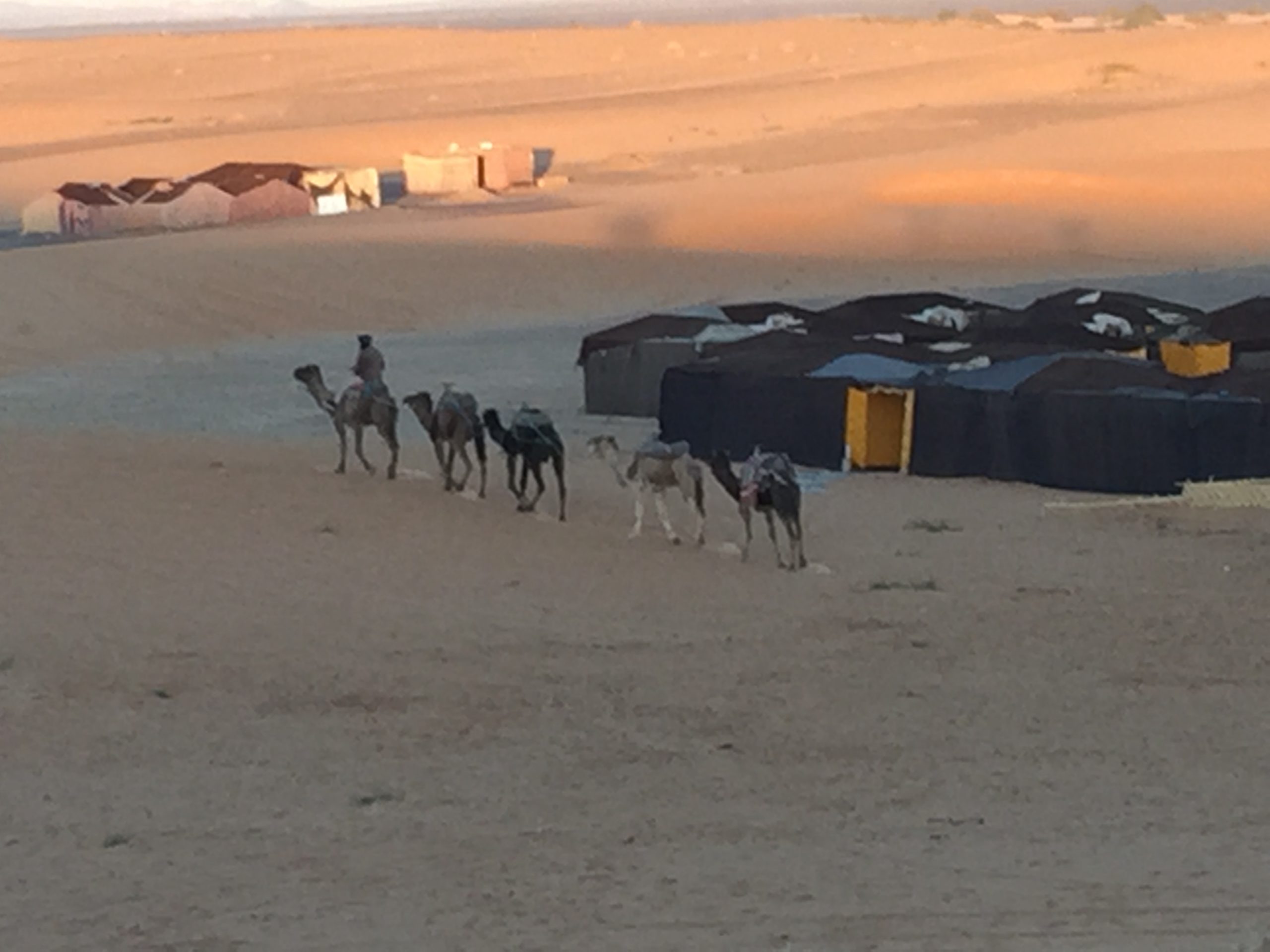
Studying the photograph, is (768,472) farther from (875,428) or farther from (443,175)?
(443,175)

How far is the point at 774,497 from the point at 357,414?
15.7ft

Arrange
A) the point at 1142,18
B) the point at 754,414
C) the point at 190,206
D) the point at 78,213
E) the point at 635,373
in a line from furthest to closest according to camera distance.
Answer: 1. the point at 1142,18
2. the point at 190,206
3. the point at 78,213
4. the point at 635,373
5. the point at 754,414

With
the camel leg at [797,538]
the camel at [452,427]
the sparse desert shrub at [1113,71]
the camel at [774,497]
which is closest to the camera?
the camel at [774,497]

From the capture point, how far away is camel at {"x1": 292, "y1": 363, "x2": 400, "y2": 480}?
67.7ft

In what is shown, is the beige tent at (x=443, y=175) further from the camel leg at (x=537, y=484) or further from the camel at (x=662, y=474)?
the camel at (x=662, y=474)

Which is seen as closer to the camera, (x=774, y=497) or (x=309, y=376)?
(x=774, y=497)

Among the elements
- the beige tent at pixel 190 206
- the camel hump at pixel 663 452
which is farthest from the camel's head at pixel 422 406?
the beige tent at pixel 190 206

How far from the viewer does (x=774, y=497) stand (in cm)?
1766

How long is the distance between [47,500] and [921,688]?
26.9 feet

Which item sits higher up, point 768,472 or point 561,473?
point 768,472

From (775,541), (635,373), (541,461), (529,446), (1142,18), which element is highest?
(1142,18)

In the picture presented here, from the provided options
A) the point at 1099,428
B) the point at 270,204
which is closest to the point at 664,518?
the point at 1099,428

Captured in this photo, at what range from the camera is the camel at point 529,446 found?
19625 mm

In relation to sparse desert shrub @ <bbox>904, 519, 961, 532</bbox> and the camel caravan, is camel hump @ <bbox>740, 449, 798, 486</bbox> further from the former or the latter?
sparse desert shrub @ <bbox>904, 519, 961, 532</bbox>
